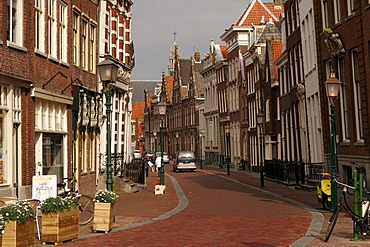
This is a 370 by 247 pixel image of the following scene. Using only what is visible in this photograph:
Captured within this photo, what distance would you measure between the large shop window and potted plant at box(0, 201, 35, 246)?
8724 millimetres

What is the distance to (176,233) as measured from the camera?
1244 cm

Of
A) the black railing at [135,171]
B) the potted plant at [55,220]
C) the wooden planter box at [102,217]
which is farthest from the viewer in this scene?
the black railing at [135,171]

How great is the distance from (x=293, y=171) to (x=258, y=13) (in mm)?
33194

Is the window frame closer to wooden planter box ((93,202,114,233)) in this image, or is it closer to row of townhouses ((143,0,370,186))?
wooden planter box ((93,202,114,233))

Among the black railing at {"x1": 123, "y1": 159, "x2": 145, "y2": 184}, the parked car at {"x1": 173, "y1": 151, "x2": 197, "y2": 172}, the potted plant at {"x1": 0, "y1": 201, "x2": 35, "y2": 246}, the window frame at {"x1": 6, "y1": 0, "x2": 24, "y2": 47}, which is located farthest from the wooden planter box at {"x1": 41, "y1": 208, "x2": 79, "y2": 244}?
the parked car at {"x1": 173, "y1": 151, "x2": 197, "y2": 172}

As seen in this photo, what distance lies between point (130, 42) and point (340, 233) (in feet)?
73.4

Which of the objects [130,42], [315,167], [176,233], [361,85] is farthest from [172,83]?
[176,233]

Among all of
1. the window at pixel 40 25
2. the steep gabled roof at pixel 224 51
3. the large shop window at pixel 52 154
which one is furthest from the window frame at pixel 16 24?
the steep gabled roof at pixel 224 51

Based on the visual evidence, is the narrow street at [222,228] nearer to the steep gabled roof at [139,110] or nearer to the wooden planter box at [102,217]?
the wooden planter box at [102,217]

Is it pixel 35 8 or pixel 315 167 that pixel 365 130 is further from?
pixel 35 8

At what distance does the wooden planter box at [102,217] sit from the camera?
12588 millimetres

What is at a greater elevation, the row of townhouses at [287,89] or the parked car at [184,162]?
the row of townhouses at [287,89]

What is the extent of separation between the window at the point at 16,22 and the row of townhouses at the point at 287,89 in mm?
8992

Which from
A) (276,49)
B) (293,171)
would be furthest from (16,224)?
(276,49)
